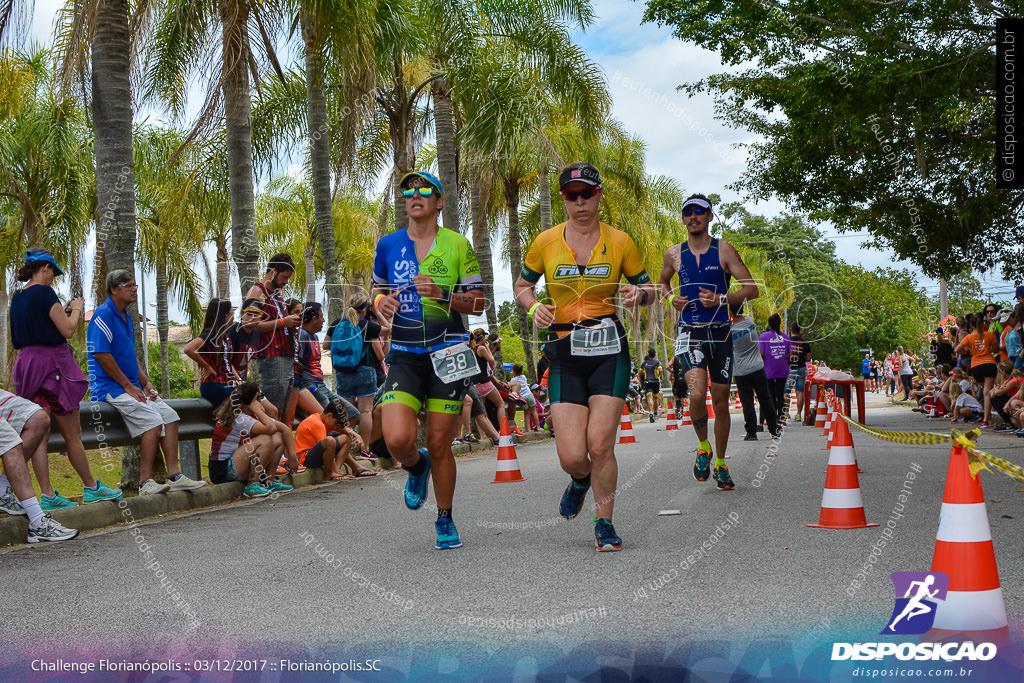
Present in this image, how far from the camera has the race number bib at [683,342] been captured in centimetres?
830

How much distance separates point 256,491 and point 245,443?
21.1 inches

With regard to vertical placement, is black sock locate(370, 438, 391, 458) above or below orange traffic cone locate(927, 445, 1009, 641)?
below

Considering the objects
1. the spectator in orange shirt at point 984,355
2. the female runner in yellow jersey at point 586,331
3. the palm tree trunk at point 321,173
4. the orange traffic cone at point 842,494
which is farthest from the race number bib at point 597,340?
the spectator in orange shirt at point 984,355

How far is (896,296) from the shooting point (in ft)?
233

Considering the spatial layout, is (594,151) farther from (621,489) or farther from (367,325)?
(621,489)

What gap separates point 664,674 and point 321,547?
3.50m

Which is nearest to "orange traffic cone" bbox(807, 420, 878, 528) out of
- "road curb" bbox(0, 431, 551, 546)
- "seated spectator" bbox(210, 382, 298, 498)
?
"road curb" bbox(0, 431, 551, 546)

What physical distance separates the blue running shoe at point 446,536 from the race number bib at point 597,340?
1.32m

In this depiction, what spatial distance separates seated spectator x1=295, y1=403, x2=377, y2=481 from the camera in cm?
1123

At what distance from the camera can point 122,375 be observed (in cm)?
866

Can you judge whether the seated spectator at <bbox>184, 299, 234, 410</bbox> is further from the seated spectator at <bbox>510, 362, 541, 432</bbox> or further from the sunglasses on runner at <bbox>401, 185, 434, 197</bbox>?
the seated spectator at <bbox>510, 362, 541, 432</bbox>

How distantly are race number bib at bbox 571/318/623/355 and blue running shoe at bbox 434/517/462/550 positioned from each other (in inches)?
52.1

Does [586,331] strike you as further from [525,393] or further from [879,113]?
[525,393]

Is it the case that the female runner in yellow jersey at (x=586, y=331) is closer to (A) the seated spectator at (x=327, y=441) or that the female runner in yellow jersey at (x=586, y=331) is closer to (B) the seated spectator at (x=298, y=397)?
(A) the seated spectator at (x=327, y=441)
